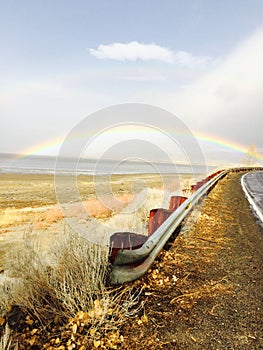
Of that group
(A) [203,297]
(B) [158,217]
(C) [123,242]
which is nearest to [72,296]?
(C) [123,242]

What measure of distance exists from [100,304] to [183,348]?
79cm

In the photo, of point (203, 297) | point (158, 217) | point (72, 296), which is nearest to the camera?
point (72, 296)

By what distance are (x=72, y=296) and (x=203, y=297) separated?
147 centimetres

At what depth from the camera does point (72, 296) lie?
2.49 meters

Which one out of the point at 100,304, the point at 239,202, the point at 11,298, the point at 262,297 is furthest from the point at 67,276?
the point at 239,202

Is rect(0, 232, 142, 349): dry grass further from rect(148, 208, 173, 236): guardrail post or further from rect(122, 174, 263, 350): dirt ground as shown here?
rect(148, 208, 173, 236): guardrail post

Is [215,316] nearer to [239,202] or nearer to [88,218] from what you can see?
[239,202]

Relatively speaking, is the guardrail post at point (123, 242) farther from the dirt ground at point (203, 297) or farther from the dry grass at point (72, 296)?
the dirt ground at point (203, 297)

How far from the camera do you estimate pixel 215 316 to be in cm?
264

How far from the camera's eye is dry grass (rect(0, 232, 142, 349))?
230 centimetres

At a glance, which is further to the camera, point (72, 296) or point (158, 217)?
point (158, 217)

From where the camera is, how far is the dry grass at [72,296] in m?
2.30

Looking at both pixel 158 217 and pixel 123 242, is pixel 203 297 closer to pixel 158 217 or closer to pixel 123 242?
pixel 123 242

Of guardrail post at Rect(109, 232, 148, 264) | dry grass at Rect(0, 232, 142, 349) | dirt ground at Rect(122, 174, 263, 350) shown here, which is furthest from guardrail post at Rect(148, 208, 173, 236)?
dry grass at Rect(0, 232, 142, 349)
